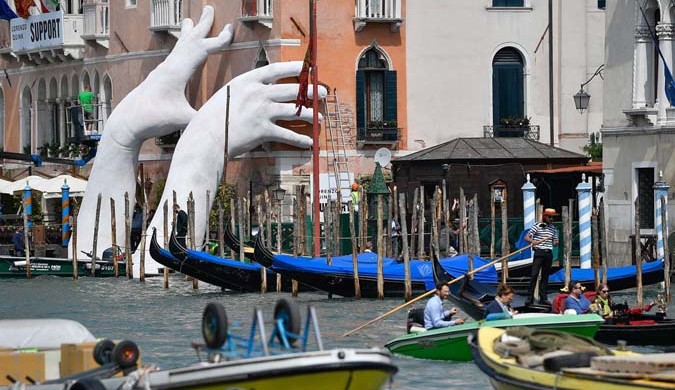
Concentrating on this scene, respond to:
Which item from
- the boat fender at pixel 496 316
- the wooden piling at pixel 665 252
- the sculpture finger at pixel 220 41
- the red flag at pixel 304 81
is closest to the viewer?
the boat fender at pixel 496 316

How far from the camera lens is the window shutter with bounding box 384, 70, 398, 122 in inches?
1430

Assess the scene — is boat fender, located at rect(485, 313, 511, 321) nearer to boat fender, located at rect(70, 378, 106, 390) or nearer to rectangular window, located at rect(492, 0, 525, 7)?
boat fender, located at rect(70, 378, 106, 390)

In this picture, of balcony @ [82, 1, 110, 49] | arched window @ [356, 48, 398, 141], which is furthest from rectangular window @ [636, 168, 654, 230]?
balcony @ [82, 1, 110, 49]

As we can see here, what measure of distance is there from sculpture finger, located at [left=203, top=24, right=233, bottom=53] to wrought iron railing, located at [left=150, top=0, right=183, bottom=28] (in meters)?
1.21

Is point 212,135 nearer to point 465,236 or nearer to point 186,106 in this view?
point 186,106

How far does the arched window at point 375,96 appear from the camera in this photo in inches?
1422

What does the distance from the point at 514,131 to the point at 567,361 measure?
73.1 ft

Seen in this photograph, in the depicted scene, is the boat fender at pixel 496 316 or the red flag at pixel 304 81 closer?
the boat fender at pixel 496 316

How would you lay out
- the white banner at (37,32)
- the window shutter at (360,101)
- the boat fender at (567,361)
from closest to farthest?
the boat fender at (567,361) → the window shutter at (360,101) → the white banner at (37,32)

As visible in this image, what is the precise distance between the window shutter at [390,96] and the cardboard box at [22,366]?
21.3 metres

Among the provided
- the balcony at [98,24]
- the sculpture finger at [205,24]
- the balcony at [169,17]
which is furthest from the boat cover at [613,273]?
the balcony at [98,24]

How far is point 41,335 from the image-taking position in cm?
1591

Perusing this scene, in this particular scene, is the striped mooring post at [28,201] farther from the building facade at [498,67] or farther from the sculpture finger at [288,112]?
the building facade at [498,67]

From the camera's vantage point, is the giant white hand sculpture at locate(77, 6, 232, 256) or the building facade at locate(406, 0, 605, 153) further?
the building facade at locate(406, 0, 605, 153)
